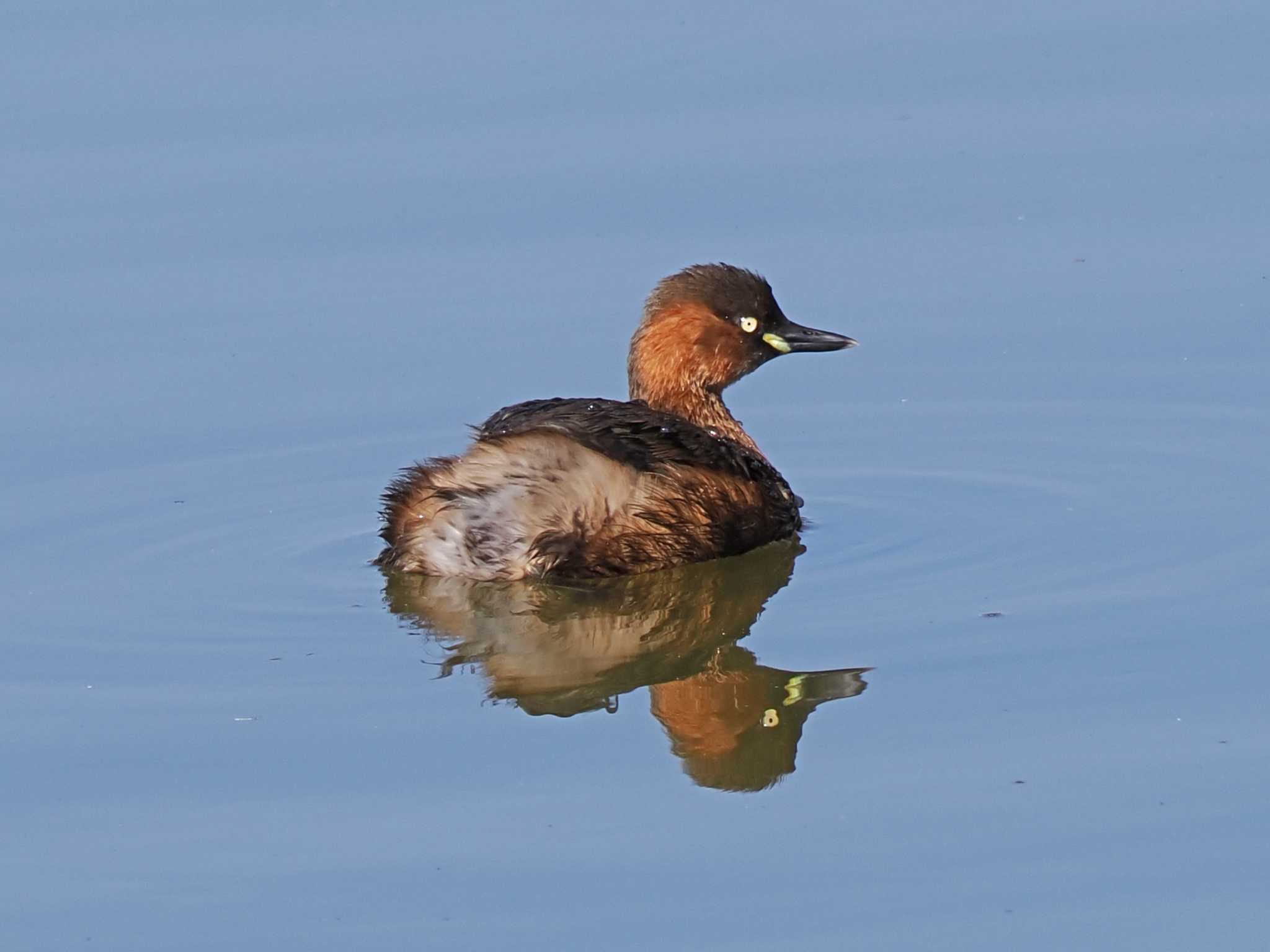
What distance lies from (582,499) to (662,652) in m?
0.76

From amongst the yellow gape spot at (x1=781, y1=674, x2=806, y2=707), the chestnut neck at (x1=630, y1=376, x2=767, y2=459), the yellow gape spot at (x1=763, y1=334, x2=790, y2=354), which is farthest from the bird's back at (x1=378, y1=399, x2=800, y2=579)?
the yellow gape spot at (x1=781, y1=674, x2=806, y2=707)

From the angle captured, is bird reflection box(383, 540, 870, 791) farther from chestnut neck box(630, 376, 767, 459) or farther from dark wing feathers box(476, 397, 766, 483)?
chestnut neck box(630, 376, 767, 459)

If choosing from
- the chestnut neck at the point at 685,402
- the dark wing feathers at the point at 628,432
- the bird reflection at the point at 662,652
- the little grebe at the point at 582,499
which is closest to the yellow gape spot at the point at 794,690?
the bird reflection at the point at 662,652

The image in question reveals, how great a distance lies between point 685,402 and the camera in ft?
29.9

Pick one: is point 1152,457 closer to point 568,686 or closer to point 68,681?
point 568,686

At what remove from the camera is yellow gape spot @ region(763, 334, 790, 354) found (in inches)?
362

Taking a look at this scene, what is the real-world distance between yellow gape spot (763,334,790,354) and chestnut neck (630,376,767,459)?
298 millimetres

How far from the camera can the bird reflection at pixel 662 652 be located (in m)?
6.64

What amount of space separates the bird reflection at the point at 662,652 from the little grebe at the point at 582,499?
0.25 feet

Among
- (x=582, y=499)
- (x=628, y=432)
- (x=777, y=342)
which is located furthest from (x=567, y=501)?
(x=777, y=342)

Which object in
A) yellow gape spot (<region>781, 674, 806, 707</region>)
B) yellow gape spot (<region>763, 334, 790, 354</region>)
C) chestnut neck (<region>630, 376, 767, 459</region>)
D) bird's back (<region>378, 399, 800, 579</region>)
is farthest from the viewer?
yellow gape spot (<region>763, 334, 790, 354</region>)

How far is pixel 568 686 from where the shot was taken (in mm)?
6969

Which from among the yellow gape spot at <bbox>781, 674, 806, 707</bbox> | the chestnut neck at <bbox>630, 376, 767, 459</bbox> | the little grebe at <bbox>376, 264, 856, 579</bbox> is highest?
the chestnut neck at <bbox>630, 376, 767, 459</bbox>

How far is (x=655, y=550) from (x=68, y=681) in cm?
196
